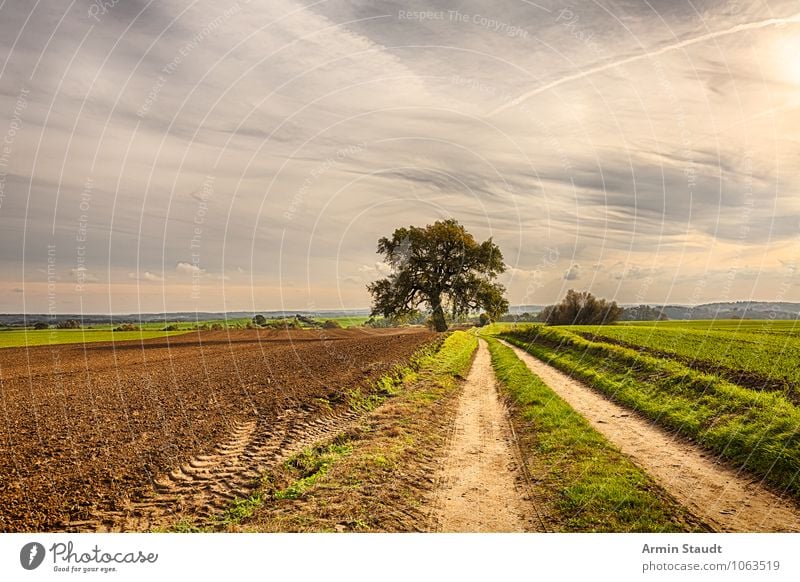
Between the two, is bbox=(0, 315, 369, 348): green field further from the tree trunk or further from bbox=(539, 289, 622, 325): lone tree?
bbox=(539, 289, 622, 325): lone tree

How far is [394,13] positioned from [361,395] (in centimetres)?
1254

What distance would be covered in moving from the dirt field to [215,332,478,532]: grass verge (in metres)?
1.56

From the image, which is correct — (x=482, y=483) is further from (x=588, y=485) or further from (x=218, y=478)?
(x=218, y=478)

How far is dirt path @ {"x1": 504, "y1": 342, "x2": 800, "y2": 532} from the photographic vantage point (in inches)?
368

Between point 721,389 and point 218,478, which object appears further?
point 721,389

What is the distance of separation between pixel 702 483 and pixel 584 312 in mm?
66991

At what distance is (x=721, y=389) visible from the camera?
56.0ft

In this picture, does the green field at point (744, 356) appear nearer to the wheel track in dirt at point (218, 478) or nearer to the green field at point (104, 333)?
the wheel track in dirt at point (218, 478)

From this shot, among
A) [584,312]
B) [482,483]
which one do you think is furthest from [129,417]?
[584,312]

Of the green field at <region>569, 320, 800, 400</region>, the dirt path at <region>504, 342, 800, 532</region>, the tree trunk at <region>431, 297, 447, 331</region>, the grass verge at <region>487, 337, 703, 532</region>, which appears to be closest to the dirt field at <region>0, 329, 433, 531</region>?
the tree trunk at <region>431, 297, 447, 331</region>

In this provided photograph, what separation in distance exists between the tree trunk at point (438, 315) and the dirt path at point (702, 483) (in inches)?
595

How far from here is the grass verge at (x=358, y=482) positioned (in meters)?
9.21

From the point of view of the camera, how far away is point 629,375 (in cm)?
2380
